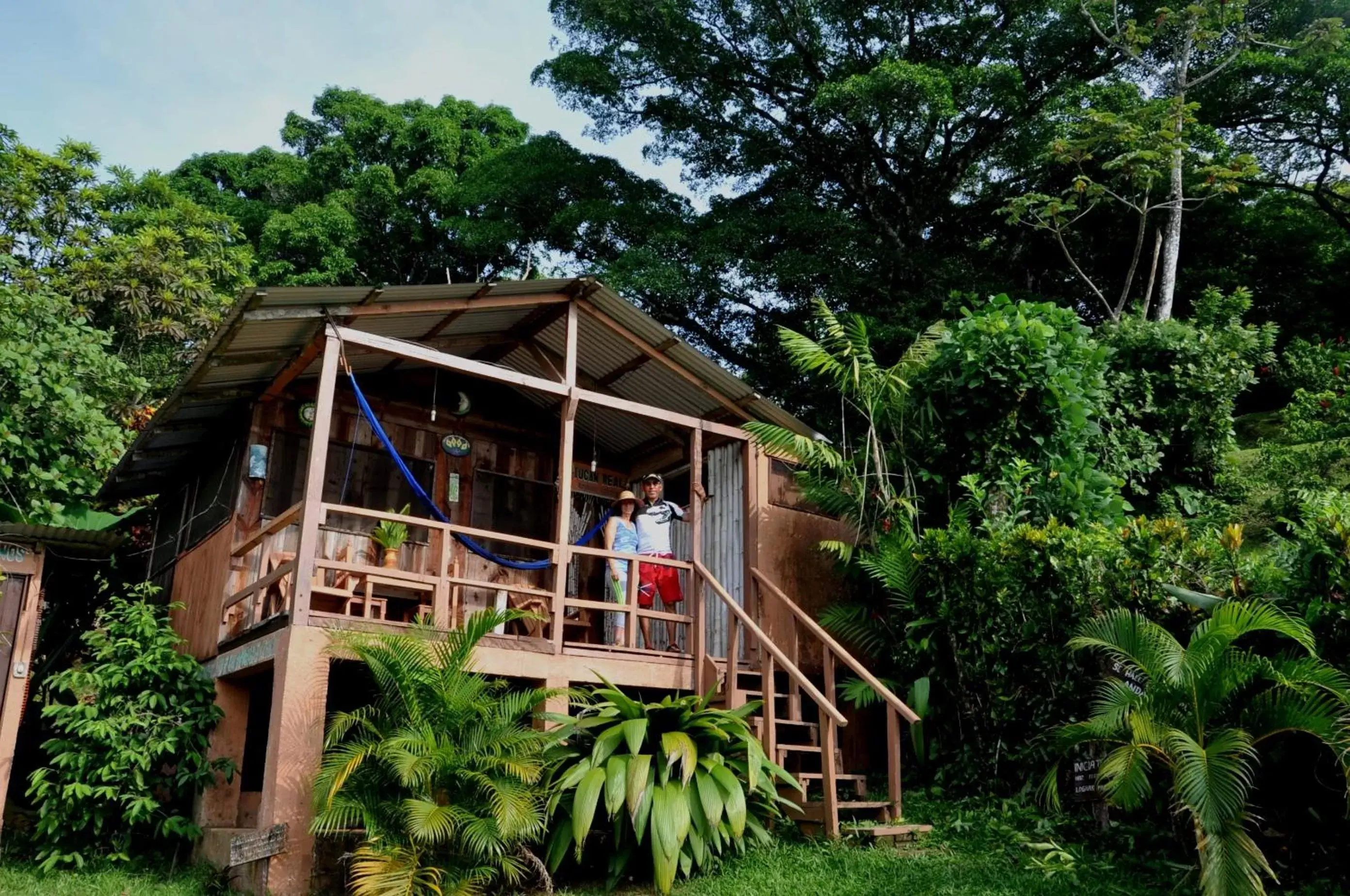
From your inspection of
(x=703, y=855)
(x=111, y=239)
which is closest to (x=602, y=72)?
(x=111, y=239)

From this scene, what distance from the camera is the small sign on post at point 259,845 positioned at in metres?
7.08

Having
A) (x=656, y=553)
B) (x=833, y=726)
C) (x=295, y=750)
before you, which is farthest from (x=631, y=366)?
(x=295, y=750)

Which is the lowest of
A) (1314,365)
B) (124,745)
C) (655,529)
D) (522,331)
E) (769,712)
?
(124,745)

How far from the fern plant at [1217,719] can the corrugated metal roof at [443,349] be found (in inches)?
185

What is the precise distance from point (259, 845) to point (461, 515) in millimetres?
4598

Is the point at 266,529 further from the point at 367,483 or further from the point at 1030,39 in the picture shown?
the point at 1030,39

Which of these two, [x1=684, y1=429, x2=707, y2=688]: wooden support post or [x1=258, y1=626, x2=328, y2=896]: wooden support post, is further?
[x1=684, y1=429, x2=707, y2=688]: wooden support post

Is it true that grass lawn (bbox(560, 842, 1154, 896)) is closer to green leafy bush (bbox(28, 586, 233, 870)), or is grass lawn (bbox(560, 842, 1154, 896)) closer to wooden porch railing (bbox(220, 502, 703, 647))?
wooden porch railing (bbox(220, 502, 703, 647))

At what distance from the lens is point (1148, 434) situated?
1280 centimetres

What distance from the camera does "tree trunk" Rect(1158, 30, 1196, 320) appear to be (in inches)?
585

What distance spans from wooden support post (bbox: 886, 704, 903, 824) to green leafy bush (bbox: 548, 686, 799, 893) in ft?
2.60

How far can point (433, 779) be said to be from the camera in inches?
277

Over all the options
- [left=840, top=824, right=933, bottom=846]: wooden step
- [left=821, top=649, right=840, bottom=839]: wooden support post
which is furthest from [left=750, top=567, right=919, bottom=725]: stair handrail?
[left=840, top=824, right=933, bottom=846]: wooden step

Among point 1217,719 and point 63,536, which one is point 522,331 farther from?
point 1217,719
